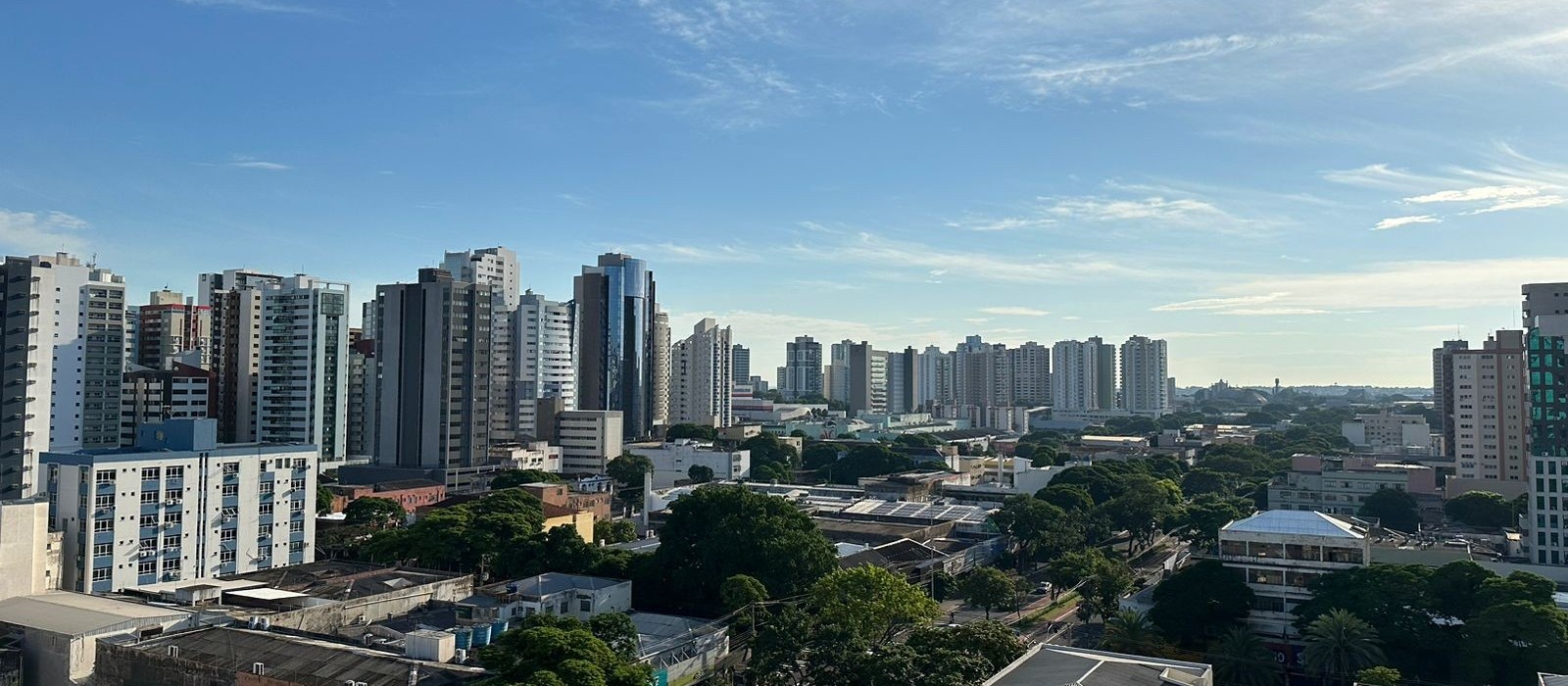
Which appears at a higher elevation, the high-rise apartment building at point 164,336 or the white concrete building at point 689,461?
the high-rise apartment building at point 164,336

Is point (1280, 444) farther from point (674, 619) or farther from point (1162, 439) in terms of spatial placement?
point (674, 619)

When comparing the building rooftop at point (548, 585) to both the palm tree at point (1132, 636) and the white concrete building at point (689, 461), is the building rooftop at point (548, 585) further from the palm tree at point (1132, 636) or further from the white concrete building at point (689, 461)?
the white concrete building at point (689, 461)

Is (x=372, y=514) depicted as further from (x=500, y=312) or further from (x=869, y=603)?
(x=500, y=312)

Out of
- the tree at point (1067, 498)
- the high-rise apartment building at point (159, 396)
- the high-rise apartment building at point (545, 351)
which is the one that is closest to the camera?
the tree at point (1067, 498)

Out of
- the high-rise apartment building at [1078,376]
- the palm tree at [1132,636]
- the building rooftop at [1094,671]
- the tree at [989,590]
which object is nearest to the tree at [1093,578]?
the palm tree at [1132,636]

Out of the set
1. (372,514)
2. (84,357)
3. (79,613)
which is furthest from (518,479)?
(79,613)

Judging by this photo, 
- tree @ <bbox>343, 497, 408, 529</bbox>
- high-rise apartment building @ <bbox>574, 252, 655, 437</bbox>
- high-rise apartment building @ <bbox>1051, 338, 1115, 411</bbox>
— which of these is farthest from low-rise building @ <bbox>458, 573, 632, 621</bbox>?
high-rise apartment building @ <bbox>1051, 338, 1115, 411</bbox>

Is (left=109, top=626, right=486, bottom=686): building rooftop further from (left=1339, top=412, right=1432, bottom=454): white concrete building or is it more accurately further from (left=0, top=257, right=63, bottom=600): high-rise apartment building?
(left=1339, top=412, right=1432, bottom=454): white concrete building
